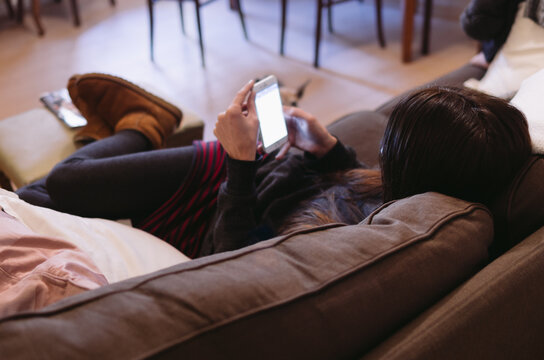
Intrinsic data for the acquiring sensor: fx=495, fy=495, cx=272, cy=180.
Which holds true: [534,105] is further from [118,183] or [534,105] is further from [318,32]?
[318,32]

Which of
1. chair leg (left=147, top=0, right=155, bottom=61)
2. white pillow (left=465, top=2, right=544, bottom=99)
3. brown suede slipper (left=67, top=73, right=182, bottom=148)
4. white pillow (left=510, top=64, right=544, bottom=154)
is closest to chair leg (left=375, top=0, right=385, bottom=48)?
chair leg (left=147, top=0, right=155, bottom=61)

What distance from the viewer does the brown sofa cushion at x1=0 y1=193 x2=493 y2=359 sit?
49cm

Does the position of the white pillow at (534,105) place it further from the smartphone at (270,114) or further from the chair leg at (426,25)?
the chair leg at (426,25)

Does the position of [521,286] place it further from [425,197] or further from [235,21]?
[235,21]

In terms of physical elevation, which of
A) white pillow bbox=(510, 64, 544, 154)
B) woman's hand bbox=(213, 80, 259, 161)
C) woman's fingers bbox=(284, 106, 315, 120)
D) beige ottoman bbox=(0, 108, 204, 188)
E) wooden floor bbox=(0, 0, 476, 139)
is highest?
white pillow bbox=(510, 64, 544, 154)

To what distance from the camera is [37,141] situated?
159cm

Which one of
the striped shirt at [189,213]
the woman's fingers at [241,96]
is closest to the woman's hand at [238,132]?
the woman's fingers at [241,96]

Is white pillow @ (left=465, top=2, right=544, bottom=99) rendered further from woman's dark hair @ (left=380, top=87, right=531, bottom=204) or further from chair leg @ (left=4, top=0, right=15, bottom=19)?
chair leg @ (left=4, top=0, right=15, bottom=19)

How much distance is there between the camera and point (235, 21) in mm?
3559

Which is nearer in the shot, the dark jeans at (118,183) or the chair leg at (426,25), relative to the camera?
the dark jeans at (118,183)

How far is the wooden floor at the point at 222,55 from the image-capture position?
266cm

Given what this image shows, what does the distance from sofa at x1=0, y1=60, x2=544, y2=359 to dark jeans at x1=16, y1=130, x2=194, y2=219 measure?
616mm

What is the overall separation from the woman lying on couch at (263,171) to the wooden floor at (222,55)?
109cm

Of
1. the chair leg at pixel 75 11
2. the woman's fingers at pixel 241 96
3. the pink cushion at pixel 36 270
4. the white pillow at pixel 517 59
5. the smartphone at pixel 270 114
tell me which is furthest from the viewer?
the chair leg at pixel 75 11
